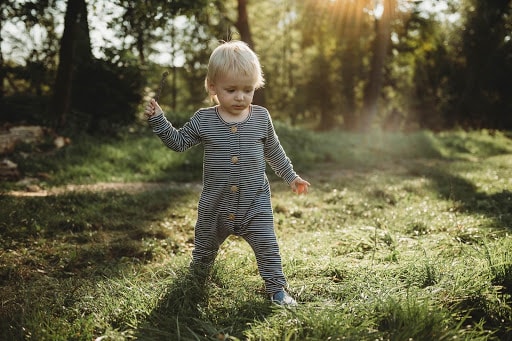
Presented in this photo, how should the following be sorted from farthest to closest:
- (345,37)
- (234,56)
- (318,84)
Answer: (318,84)
(345,37)
(234,56)

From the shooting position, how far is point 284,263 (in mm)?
3668

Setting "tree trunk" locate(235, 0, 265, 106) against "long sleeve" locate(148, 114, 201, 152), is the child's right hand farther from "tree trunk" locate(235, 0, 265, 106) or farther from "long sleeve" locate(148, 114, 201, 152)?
"tree trunk" locate(235, 0, 265, 106)

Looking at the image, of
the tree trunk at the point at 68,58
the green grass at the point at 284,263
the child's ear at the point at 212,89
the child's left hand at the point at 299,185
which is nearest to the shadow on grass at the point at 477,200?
the green grass at the point at 284,263

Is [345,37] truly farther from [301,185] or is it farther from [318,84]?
[301,185]

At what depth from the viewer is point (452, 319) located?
2.38 meters

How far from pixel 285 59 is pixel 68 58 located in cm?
3135

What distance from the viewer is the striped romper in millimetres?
3197

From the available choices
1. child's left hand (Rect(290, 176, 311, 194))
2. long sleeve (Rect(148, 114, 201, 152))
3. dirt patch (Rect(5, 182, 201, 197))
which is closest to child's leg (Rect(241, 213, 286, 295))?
child's left hand (Rect(290, 176, 311, 194))

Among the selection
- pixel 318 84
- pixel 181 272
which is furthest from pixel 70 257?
pixel 318 84

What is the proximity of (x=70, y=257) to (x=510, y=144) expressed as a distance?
19.7 metres

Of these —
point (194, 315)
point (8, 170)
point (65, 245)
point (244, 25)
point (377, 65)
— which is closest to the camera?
point (194, 315)

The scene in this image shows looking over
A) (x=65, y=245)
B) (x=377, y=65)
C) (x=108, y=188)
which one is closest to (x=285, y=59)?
(x=377, y=65)

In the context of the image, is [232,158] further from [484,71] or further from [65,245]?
[484,71]

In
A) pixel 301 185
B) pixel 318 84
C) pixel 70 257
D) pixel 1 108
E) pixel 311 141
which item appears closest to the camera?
pixel 301 185
